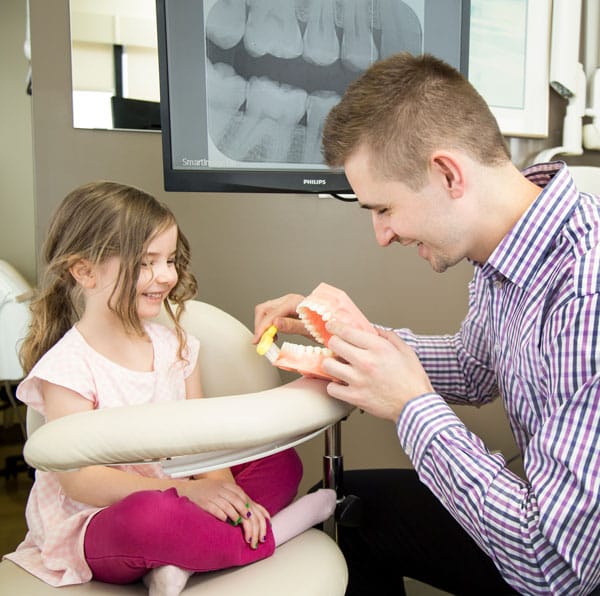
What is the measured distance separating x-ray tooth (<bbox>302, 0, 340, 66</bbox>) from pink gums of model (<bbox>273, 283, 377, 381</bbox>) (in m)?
0.56

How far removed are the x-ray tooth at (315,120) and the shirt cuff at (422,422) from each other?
2.01 feet

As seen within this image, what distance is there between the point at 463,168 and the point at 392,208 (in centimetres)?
11

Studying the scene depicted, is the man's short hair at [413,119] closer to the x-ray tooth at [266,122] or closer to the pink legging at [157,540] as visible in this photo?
the x-ray tooth at [266,122]

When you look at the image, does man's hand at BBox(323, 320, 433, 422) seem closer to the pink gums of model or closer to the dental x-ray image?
the pink gums of model

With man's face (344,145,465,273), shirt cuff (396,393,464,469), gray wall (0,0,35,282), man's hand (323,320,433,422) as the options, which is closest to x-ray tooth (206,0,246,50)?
man's face (344,145,465,273)

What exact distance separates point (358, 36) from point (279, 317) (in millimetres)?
600

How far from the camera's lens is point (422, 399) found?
A: 2.60ft

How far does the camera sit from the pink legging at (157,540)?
2.41ft

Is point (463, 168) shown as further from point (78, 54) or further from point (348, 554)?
point (78, 54)

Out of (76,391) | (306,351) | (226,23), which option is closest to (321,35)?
(226,23)

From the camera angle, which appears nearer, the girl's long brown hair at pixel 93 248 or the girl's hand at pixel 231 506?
the girl's hand at pixel 231 506

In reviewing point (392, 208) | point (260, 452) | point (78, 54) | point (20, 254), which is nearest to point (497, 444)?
point (392, 208)

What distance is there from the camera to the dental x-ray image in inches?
45.8

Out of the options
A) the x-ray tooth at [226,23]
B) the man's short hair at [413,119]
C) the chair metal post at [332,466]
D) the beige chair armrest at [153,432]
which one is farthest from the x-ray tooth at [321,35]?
the beige chair armrest at [153,432]
